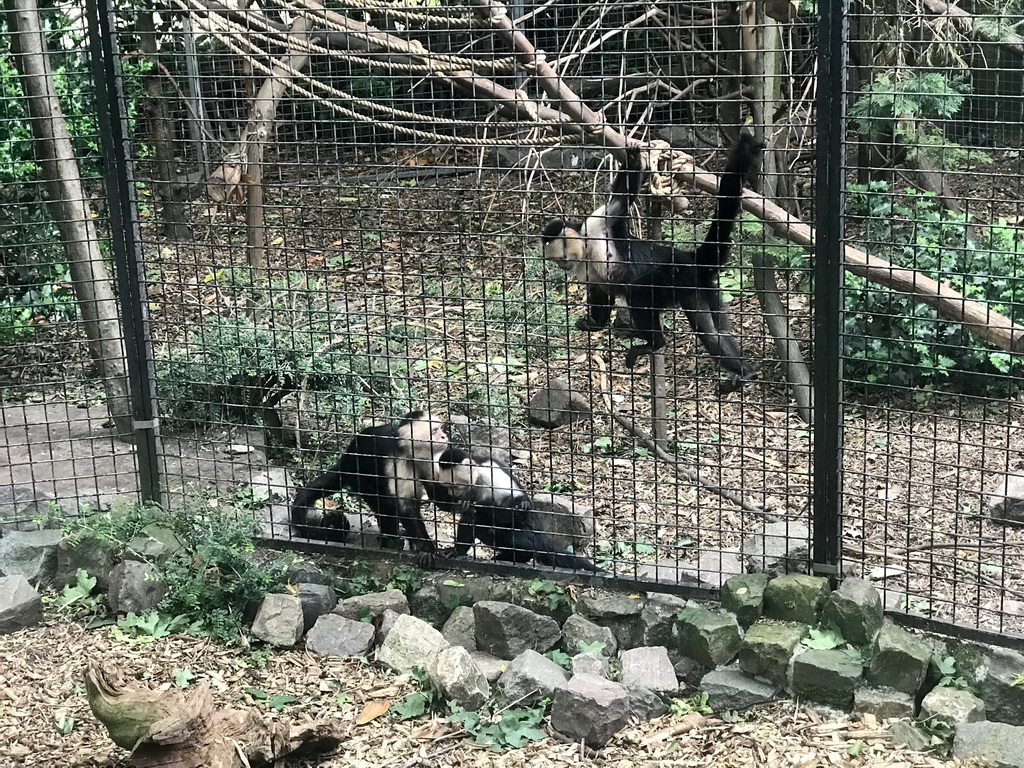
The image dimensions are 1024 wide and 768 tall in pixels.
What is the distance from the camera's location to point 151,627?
4535 mm

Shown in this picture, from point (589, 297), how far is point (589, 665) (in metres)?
2.39

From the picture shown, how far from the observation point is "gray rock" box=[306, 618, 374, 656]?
441 cm

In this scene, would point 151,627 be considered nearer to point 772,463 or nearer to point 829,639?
point 829,639

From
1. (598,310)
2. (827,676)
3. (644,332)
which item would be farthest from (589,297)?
(827,676)

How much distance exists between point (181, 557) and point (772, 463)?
3.63m

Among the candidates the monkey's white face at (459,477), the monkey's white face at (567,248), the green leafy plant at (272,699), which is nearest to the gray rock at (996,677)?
the monkey's white face at (459,477)

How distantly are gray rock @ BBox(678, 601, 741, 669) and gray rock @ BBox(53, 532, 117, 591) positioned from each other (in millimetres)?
2636

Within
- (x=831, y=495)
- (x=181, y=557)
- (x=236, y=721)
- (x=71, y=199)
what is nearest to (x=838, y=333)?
(x=831, y=495)

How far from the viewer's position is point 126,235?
4840mm

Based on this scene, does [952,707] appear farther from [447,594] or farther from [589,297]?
[589,297]

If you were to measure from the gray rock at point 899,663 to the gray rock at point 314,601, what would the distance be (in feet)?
7.52

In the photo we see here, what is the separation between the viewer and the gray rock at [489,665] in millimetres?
4176

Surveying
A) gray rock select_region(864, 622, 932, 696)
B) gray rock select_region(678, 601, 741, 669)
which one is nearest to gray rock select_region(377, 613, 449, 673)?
gray rock select_region(678, 601, 741, 669)

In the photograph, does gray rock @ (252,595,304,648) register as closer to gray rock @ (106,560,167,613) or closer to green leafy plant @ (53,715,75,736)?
gray rock @ (106,560,167,613)
